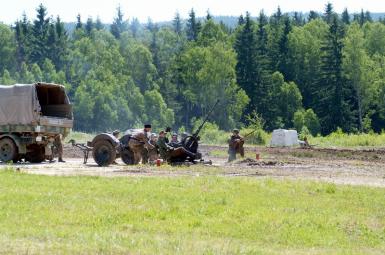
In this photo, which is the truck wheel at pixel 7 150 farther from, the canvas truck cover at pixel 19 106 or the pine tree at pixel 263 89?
the pine tree at pixel 263 89

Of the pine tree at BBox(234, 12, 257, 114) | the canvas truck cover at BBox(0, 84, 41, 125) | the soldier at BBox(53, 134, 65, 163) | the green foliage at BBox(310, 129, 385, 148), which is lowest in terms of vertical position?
the green foliage at BBox(310, 129, 385, 148)

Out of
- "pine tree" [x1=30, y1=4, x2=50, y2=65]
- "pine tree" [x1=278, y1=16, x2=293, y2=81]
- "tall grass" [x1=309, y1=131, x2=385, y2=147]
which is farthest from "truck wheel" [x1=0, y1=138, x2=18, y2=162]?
"pine tree" [x1=30, y1=4, x2=50, y2=65]

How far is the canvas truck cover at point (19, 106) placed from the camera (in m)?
31.9

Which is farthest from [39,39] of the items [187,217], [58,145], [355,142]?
[187,217]

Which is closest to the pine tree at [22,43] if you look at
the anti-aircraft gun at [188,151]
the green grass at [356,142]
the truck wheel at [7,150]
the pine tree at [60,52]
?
the pine tree at [60,52]

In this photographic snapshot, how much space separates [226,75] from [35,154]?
247 feet

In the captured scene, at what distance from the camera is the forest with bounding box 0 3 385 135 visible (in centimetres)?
10269

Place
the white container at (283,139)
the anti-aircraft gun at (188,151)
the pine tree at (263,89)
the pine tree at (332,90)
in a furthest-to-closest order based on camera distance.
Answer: the pine tree at (263,89) < the pine tree at (332,90) < the white container at (283,139) < the anti-aircraft gun at (188,151)

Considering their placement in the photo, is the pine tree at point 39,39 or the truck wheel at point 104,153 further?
the pine tree at point 39,39

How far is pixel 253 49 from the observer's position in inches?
4360

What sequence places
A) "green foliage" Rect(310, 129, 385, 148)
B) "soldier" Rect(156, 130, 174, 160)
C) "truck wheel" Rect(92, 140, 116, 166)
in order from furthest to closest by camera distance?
"green foliage" Rect(310, 129, 385, 148)
"truck wheel" Rect(92, 140, 116, 166)
"soldier" Rect(156, 130, 174, 160)

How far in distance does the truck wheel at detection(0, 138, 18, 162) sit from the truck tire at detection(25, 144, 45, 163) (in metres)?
0.79

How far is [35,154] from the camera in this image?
3284 cm

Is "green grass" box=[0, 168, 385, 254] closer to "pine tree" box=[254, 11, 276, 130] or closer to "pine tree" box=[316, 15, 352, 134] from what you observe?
"pine tree" box=[316, 15, 352, 134]
